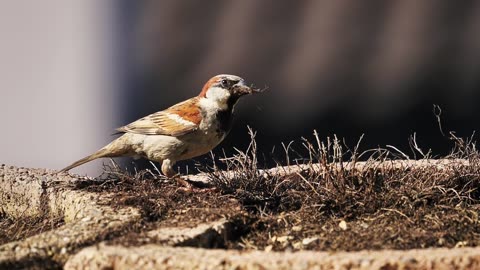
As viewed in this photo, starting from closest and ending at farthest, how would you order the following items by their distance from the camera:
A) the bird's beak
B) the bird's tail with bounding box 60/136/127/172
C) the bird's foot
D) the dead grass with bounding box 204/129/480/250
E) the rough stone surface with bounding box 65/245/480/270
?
the rough stone surface with bounding box 65/245/480/270
the dead grass with bounding box 204/129/480/250
the bird's foot
the bird's beak
the bird's tail with bounding box 60/136/127/172

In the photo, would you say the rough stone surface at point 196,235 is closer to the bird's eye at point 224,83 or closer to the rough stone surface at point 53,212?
the rough stone surface at point 53,212

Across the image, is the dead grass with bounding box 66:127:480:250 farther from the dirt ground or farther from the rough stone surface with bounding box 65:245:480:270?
the rough stone surface with bounding box 65:245:480:270

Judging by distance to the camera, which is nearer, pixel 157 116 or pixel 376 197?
pixel 376 197

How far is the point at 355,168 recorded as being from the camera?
16.4 feet

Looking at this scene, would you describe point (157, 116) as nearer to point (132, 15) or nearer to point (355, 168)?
point (355, 168)

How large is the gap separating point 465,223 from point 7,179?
2278 millimetres

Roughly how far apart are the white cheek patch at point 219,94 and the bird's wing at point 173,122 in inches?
3.9

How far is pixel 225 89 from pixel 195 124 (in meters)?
0.22

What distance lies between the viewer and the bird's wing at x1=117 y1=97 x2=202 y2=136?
18.2 feet

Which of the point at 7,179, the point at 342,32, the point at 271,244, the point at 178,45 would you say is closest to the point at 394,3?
the point at 342,32

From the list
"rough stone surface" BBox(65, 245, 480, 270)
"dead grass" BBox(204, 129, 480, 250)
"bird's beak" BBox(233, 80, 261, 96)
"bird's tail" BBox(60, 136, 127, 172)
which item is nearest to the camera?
"rough stone surface" BBox(65, 245, 480, 270)

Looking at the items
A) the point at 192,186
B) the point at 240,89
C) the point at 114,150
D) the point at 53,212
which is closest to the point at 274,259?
the point at 192,186

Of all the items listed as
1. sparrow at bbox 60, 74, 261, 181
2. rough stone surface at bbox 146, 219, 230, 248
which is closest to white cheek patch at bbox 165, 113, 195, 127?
sparrow at bbox 60, 74, 261, 181

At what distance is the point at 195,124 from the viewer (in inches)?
217
